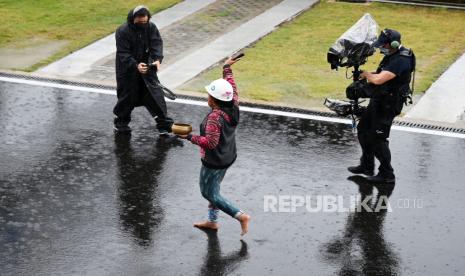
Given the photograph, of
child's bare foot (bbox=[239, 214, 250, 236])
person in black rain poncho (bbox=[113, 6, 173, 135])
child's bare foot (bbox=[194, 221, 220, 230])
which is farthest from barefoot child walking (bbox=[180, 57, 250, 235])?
person in black rain poncho (bbox=[113, 6, 173, 135])

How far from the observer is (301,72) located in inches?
551

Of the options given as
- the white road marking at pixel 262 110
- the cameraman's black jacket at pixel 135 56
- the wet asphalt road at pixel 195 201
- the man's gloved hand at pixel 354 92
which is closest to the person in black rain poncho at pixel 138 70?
the cameraman's black jacket at pixel 135 56

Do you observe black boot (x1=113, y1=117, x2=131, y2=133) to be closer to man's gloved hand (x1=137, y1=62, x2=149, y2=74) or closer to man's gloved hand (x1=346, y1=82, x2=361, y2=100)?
man's gloved hand (x1=137, y1=62, x2=149, y2=74)

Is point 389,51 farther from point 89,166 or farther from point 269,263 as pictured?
point 89,166

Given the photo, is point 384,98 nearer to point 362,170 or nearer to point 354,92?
point 354,92

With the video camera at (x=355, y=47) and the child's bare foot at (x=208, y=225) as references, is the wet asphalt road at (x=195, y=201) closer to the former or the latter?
the child's bare foot at (x=208, y=225)

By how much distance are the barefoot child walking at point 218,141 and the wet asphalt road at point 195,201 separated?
0.35 meters

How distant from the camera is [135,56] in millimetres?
11031

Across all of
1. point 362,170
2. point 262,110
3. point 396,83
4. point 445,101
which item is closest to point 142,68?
point 262,110

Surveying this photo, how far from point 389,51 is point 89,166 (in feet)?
11.8

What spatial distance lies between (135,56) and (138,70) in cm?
20

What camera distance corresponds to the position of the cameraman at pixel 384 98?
9.16 metres

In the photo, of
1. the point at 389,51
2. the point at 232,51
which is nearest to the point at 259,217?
the point at 389,51

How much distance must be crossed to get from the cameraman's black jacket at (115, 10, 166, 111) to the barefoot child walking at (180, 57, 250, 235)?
2.88m
